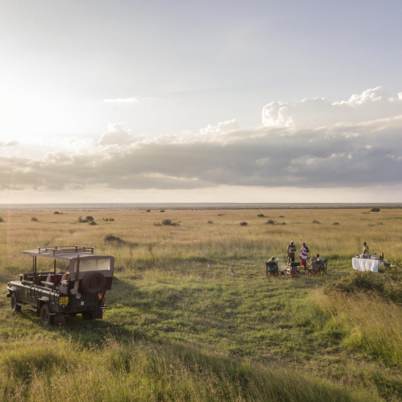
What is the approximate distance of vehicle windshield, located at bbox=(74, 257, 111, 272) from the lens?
1355cm

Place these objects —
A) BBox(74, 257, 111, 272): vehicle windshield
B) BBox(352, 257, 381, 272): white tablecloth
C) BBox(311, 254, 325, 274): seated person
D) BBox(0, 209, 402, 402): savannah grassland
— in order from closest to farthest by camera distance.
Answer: BBox(0, 209, 402, 402): savannah grassland, BBox(74, 257, 111, 272): vehicle windshield, BBox(352, 257, 381, 272): white tablecloth, BBox(311, 254, 325, 274): seated person

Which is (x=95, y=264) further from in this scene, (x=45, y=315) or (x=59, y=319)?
(x=45, y=315)

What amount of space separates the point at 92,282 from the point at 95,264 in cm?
72

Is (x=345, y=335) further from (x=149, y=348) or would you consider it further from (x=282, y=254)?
(x=282, y=254)

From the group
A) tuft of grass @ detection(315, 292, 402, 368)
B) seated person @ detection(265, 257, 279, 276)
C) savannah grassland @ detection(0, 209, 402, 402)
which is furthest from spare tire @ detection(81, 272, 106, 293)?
seated person @ detection(265, 257, 279, 276)

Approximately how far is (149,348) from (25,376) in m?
2.91

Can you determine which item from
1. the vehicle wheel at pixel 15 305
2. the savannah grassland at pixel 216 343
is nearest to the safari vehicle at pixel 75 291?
the savannah grassland at pixel 216 343

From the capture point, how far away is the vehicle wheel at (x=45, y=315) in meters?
13.4

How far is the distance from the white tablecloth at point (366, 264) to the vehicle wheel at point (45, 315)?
15.0 metres

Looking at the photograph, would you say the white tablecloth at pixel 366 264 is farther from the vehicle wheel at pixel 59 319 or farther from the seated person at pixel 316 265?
the vehicle wheel at pixel 59 319

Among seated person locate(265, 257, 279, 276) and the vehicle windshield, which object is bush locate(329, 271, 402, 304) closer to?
seated person locate(265, 257, 279, 276)

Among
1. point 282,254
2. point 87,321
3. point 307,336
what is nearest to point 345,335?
point 307,336

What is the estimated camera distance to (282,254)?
1167 inches

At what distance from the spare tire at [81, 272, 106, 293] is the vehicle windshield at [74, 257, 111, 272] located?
306mm
